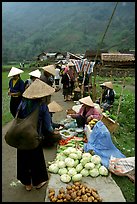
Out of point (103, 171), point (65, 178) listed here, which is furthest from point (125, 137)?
point (65, 178)

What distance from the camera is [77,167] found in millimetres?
4270

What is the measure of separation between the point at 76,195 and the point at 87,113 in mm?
2685

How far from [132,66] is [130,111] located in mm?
1563

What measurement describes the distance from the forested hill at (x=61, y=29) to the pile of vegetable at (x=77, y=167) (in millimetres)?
56973

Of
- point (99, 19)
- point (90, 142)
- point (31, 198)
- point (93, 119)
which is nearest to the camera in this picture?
point (31, 198)

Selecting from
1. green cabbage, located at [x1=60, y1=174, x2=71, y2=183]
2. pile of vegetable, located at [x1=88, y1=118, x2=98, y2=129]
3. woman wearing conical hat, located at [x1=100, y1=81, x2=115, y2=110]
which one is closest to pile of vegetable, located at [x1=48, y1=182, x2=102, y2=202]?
green cabbage, located at [x1=60, y1=174, x2=71, y2=183]

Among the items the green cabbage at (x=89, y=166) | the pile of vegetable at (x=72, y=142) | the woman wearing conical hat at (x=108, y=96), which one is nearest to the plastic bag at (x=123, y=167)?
the green cabbage at (x=89, y=166)

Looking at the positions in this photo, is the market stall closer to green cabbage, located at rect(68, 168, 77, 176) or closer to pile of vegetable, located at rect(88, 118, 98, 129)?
green cabbage, located at rect(68, 168, 77, 176)

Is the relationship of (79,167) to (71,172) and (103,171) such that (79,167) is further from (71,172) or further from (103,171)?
(103,171)

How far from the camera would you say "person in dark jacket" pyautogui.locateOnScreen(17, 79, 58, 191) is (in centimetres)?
374

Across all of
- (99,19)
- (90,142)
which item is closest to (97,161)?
(90,142)

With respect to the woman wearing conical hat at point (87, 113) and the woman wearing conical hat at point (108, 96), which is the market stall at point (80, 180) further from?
the woman wearing conical hat at point (108, 96)

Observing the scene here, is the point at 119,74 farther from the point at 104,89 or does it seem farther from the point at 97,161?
the point at 97,161

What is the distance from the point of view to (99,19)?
11381cm
